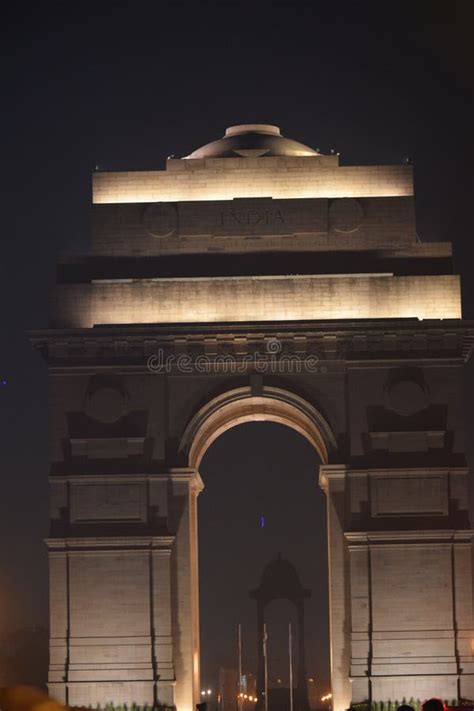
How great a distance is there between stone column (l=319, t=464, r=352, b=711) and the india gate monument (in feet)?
0.22

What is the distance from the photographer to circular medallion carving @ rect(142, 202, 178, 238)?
63844mm

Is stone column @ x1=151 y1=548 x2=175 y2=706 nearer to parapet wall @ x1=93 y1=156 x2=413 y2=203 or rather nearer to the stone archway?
the stone archway

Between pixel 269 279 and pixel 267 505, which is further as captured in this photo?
pixel 267 505

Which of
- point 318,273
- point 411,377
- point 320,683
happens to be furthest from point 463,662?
point 320,683

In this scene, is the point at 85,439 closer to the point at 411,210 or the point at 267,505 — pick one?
the point at 411,210

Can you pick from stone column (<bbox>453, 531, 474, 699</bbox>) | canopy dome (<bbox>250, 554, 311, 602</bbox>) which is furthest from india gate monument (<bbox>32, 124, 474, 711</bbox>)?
canopy dome (<bbox>250, 554, 311, 602</bbox>)

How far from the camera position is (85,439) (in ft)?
202

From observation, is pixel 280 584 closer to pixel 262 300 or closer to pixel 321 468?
pixel 321 468

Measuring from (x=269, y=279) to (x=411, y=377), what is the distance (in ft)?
17.8

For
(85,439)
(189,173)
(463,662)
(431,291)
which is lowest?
(463,662)

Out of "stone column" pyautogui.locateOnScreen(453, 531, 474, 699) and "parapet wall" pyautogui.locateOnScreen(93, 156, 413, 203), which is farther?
"parapet wall" pyautogui.locateOnScreen(93, 156, 413, 203)

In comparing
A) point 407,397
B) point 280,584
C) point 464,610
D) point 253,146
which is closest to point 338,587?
point 464,610

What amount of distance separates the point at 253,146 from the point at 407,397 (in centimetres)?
1034

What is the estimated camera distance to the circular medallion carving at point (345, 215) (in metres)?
63.8
